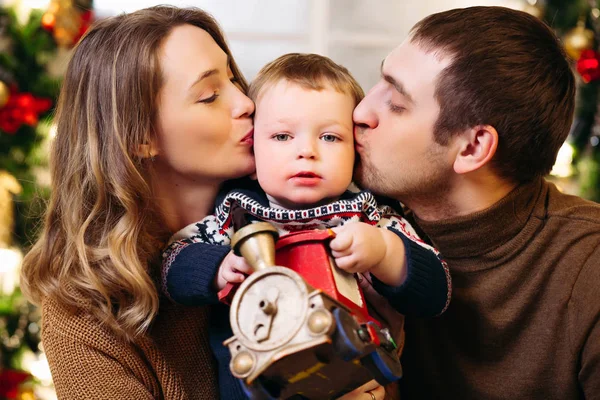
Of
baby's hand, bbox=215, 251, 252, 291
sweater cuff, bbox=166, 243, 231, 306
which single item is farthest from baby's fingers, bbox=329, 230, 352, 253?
sweater cuff, bbox=166, 243, 231, 306

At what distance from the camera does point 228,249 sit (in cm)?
146

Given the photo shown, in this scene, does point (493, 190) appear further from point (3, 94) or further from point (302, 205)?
point (3, 94)

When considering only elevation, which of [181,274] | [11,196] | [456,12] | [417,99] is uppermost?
[456,12]

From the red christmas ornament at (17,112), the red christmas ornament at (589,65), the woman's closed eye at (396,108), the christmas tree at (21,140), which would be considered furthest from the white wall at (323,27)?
the woman's closed eye at (396,108)

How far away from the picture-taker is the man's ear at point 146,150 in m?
1.62

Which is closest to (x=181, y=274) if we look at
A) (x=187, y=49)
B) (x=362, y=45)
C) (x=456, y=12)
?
(x=187, y=49)

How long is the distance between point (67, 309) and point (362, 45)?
8.16ft

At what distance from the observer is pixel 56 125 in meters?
1.74

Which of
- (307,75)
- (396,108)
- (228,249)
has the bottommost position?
(228,249)

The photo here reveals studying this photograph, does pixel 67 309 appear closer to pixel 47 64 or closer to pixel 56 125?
pixel 56 125

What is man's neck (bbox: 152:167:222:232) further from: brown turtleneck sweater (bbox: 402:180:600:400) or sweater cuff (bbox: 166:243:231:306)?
brown turtleneck sweater (bbox: 402:180:600:400)

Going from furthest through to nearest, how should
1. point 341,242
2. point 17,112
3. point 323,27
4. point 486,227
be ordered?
point 323,27, point 17,112, point 486,227, point 341,242

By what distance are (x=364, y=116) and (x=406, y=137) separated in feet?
0.51

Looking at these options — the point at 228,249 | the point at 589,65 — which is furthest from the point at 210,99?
the point at 589,65
